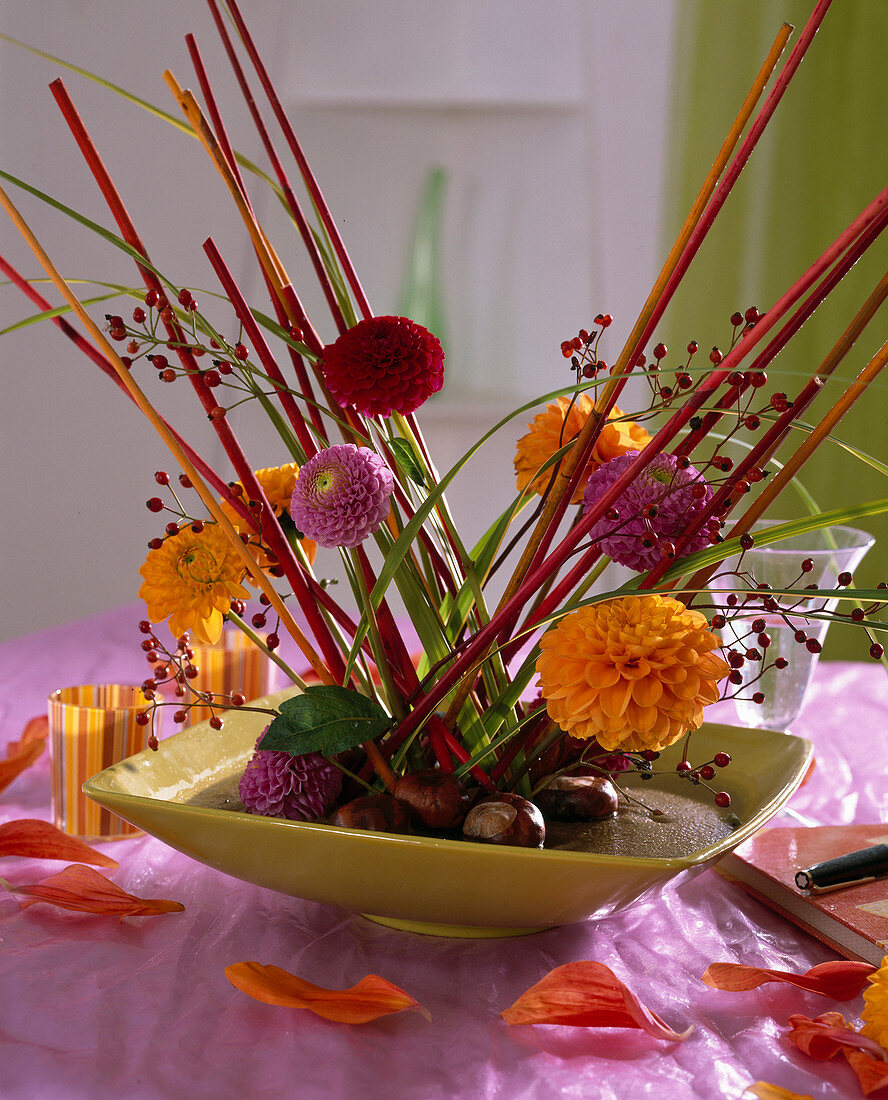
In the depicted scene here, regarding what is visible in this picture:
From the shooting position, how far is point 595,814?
51 cm

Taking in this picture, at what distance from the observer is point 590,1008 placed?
0.42 m

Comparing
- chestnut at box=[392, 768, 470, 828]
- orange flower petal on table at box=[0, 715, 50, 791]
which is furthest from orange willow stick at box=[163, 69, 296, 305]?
orange flower petal on table at box=[0, 715, 50, 791]

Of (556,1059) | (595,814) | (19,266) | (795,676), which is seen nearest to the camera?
(556,1059)

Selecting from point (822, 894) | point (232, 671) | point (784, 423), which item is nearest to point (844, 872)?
point (822, 894)

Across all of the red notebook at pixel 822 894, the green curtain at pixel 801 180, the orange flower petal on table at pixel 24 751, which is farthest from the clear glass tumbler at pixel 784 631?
the green curtain at pixel 801 180

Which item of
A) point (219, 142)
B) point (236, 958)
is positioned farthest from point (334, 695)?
point (219, 142)

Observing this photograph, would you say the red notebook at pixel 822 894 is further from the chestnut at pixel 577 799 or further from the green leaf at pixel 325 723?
the green leaf at pixel 325 723

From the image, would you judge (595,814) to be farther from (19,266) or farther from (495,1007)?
(19,266)

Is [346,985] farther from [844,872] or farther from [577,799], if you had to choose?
[844,872]

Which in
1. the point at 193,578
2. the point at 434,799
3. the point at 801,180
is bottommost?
the point at 434,799

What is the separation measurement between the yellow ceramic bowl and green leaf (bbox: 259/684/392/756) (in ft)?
0.16

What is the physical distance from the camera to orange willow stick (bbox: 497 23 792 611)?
1.41 ft

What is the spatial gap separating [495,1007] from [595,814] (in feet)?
0.36

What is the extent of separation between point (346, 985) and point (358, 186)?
2.02 m
